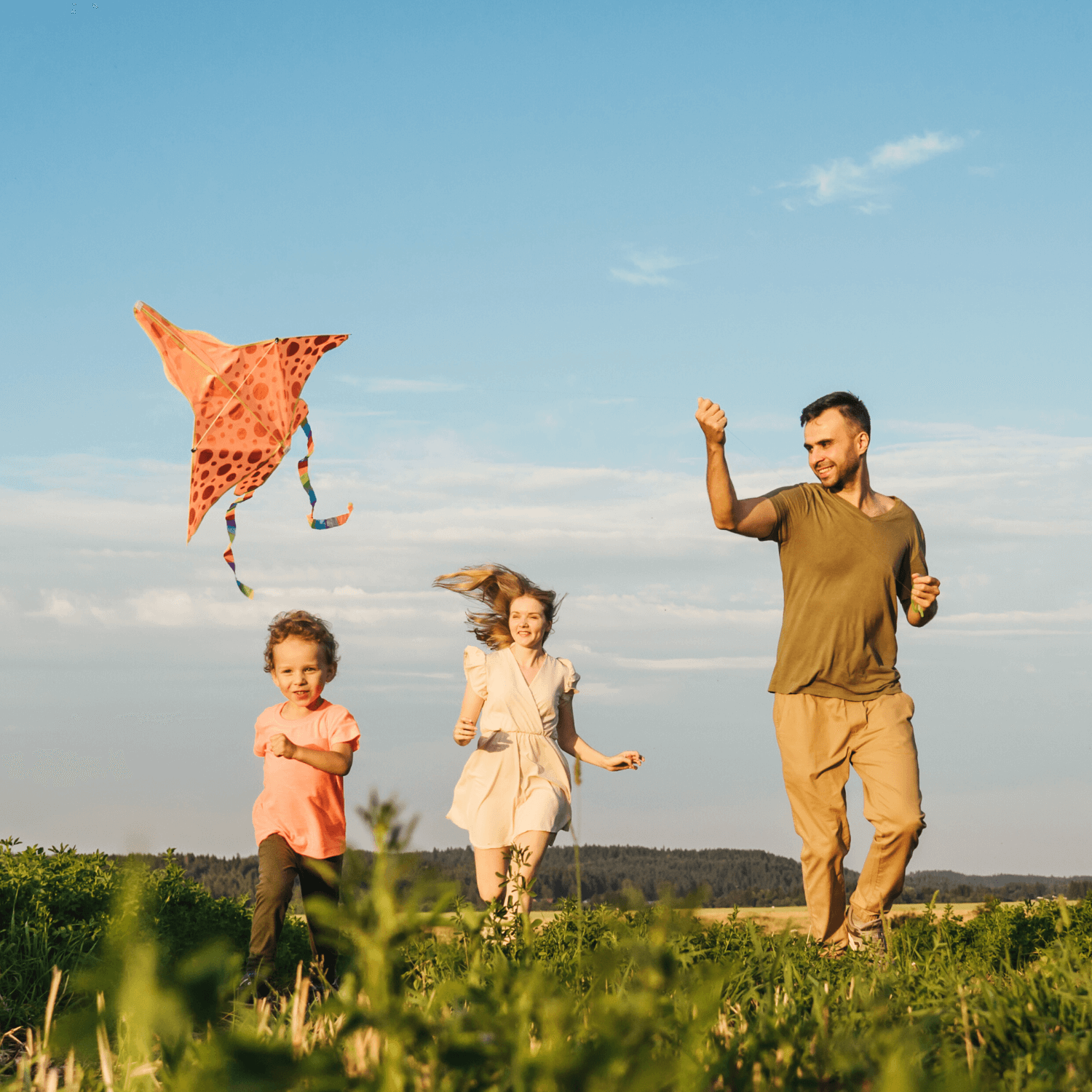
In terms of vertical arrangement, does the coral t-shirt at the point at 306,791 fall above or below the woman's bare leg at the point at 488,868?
above

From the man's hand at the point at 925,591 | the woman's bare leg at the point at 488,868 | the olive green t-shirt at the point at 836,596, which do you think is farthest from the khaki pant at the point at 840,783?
the woman's bare leg at the point at 488,868

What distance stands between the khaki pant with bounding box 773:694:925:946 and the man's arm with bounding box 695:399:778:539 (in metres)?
0.98

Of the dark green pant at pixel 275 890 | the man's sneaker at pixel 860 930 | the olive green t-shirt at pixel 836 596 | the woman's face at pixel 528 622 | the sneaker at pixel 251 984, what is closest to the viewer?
the sneaker at pixel 251 984

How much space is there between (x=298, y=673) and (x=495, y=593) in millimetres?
1503

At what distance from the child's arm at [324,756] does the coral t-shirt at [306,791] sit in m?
0.05

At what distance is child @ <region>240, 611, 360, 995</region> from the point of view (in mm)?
5582

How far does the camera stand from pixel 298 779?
5.87 metres

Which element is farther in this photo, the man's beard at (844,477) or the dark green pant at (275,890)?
the man's beard at (844,477)

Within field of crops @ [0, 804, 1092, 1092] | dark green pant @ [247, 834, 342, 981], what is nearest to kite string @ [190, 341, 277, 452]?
dark green pant @ [247, 834, 342, 981]

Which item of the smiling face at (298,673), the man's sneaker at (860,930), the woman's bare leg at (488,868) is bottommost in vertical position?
the man's sneaker at (860,930)

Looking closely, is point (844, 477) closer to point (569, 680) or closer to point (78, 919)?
point (569, 680)

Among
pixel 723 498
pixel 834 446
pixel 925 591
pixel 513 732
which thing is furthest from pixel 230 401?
pixel 925 591

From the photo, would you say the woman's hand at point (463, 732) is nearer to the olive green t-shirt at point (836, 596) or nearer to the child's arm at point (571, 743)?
the child's arm at point (571, 743)

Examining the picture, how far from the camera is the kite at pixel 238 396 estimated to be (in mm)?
Result: 6363
